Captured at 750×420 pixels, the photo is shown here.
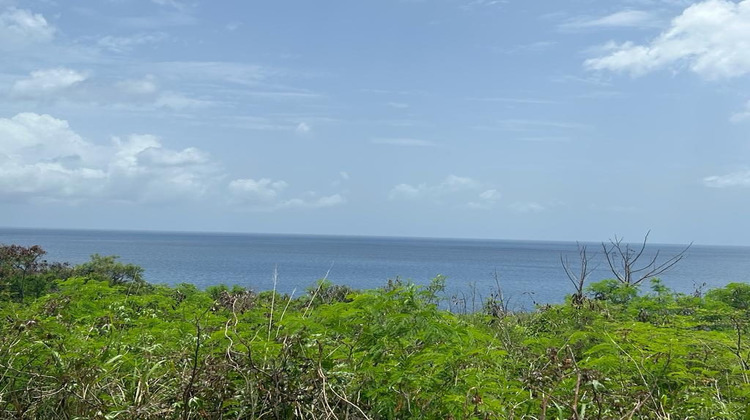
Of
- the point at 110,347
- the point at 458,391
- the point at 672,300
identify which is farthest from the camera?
the point at 672,300

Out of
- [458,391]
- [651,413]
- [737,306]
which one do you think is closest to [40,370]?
[458,391]

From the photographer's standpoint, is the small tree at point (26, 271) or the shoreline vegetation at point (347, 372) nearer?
the shoreline vegetation at point (347, 372)

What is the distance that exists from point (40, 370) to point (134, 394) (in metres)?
0.92

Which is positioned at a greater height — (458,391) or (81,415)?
(458,391)

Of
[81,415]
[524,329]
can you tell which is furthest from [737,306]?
[81,415]

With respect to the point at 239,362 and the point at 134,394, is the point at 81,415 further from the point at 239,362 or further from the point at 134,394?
the point at 239,362

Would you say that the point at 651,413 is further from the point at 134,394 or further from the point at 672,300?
the point at 672,300

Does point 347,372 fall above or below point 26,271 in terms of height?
above

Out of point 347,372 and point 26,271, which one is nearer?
point 347,372

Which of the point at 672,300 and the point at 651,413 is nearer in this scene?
the point at 651,413

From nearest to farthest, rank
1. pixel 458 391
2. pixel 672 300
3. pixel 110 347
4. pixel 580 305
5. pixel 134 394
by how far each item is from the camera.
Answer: pixel 458 391, pixel 134 394, pixel 110 347, pixel 580 305, pixel 672 300

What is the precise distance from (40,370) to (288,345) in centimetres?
227

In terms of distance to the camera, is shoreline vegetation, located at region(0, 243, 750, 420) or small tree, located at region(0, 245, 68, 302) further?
small tree, located at region(0, 245, 68, 302)

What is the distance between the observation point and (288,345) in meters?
5.38
